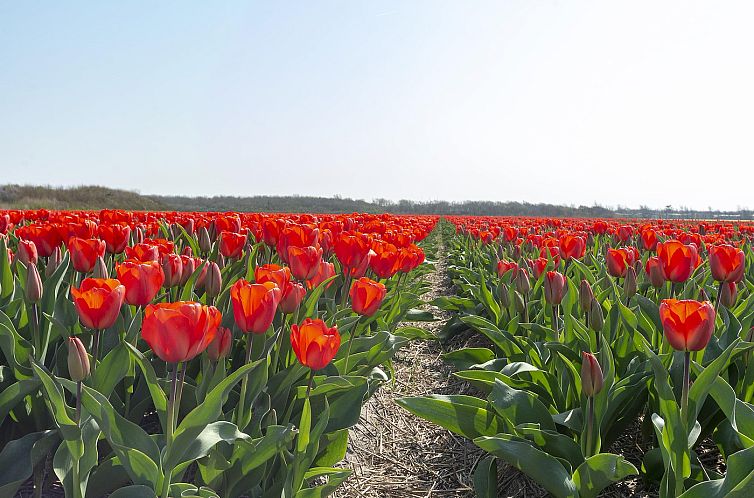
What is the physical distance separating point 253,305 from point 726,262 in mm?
2332

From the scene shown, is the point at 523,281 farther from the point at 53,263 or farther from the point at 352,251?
the point at 53,263

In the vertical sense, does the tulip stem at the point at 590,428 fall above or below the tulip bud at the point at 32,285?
below

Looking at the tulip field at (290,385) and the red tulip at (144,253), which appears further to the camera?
the red tulip at (144,253)

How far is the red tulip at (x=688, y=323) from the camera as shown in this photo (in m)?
1.63

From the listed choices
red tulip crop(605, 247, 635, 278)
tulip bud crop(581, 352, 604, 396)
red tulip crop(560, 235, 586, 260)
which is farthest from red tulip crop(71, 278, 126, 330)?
red tulip crop(560, 235, 586, 260)

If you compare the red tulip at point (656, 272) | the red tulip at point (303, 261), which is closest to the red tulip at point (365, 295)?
the red tulip at point (303, 261)

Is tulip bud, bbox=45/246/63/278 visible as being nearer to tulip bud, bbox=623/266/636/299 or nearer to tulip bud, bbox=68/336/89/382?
tulip bud, bbox=68/336/89/382

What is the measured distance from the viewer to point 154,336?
1266mm

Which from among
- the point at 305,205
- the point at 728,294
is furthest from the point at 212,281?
the point at 305,205

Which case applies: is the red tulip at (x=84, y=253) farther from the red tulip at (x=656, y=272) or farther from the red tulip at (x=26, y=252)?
the red tulip at (x=656, y=272)

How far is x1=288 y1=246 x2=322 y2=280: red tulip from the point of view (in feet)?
7.63

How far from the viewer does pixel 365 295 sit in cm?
217

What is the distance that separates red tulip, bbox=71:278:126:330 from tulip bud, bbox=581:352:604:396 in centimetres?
150

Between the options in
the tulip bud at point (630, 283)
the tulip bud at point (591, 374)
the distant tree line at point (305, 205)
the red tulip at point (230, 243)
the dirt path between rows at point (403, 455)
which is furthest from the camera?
the distant tree line at point (305, 205)
